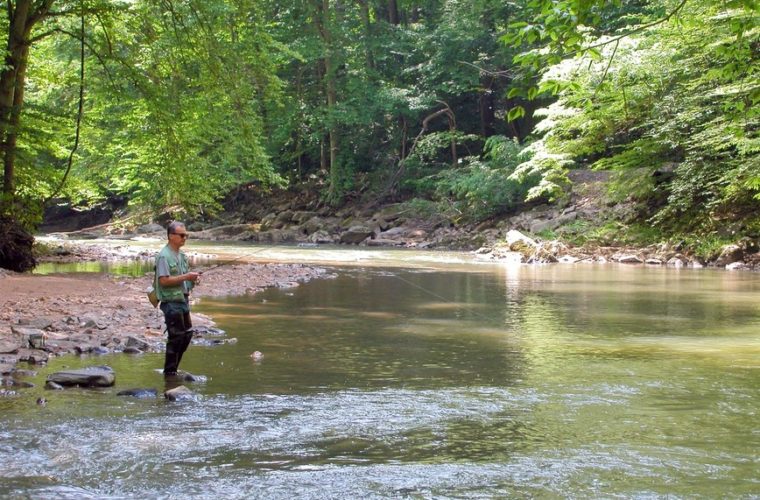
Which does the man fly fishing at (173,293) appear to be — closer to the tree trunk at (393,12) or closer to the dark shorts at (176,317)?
the dark shorts at (176,317)

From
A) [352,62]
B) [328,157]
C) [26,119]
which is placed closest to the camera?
[26,119]

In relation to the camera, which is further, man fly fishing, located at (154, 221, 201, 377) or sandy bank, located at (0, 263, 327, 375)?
sandy bank, located at (0, 263, 327, 375)

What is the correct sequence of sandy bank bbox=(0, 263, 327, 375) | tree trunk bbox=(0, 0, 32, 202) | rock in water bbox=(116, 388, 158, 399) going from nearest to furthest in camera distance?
rock in water bbox=(116, 388, 158, 399) < sandy bank bbox=(0, 263, 327, 375) < tree trunk bbox=(0, 0, 32, 202)

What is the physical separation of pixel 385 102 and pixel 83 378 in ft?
104

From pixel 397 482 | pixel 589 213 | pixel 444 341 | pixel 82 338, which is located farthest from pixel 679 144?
pixel 397 482

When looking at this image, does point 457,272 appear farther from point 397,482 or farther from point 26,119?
point 397,482

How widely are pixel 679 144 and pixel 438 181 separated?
1285 cm

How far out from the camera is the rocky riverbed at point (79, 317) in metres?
8.18

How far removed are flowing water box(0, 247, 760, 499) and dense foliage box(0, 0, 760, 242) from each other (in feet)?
7.44

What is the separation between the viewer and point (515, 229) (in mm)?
31062

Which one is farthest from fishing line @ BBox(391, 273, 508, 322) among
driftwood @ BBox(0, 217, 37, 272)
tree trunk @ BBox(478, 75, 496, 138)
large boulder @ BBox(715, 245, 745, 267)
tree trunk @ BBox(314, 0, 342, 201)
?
tree trunk @ BBox(478, 75, 496, 138)

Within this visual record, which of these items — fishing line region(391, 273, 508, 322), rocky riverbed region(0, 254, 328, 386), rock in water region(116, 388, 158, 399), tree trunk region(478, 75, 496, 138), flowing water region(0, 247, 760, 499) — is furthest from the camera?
tree trunk region(478, 75, 496, 138)

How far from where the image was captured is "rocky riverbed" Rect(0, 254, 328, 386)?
26.8 feet

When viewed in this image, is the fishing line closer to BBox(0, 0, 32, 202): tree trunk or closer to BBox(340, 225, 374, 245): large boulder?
BBox(0, 0, 32, 202): tree trunk
